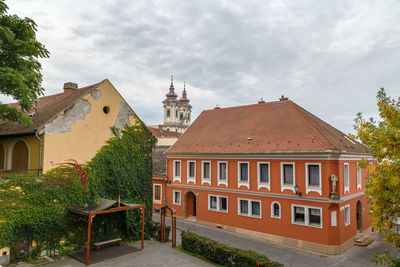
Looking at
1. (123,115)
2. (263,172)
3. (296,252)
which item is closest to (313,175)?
(263,172)

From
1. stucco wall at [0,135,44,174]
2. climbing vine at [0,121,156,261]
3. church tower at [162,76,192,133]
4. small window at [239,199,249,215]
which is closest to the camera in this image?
climbing vine at [0,121,156,261]

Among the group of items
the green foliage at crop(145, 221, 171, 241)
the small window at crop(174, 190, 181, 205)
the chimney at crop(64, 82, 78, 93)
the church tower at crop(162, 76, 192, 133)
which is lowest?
the green foliage at crop(145, 221, 171, 241)

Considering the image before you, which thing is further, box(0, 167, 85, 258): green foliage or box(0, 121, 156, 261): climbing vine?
box(0, 121, 156, 261): climbing vine

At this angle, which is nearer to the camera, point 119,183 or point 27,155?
point 27,155

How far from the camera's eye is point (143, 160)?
1903 centimetres

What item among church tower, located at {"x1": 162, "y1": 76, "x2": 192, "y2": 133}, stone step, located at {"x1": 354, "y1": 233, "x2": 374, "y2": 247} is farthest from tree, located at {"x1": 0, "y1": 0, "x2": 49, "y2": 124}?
church tower, located at {"x1": 162, "y1": 76, "x2": 192, "y2": 133}

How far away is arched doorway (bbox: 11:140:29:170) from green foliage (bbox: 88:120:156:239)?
10.7 ft

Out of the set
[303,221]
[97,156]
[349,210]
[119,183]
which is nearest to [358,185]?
[349,210]

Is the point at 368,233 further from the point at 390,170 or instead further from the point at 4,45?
the point at 4,45

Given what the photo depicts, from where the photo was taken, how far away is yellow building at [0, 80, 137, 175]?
14.6 meters

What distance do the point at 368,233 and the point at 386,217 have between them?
1539 centimetres

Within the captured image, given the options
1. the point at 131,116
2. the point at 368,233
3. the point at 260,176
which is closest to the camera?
the point at 131,116

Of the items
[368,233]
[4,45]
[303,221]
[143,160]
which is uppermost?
[4,45]

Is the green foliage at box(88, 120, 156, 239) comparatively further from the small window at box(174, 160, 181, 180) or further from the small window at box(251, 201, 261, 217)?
the small window at box(251, 201, 261, 217)
